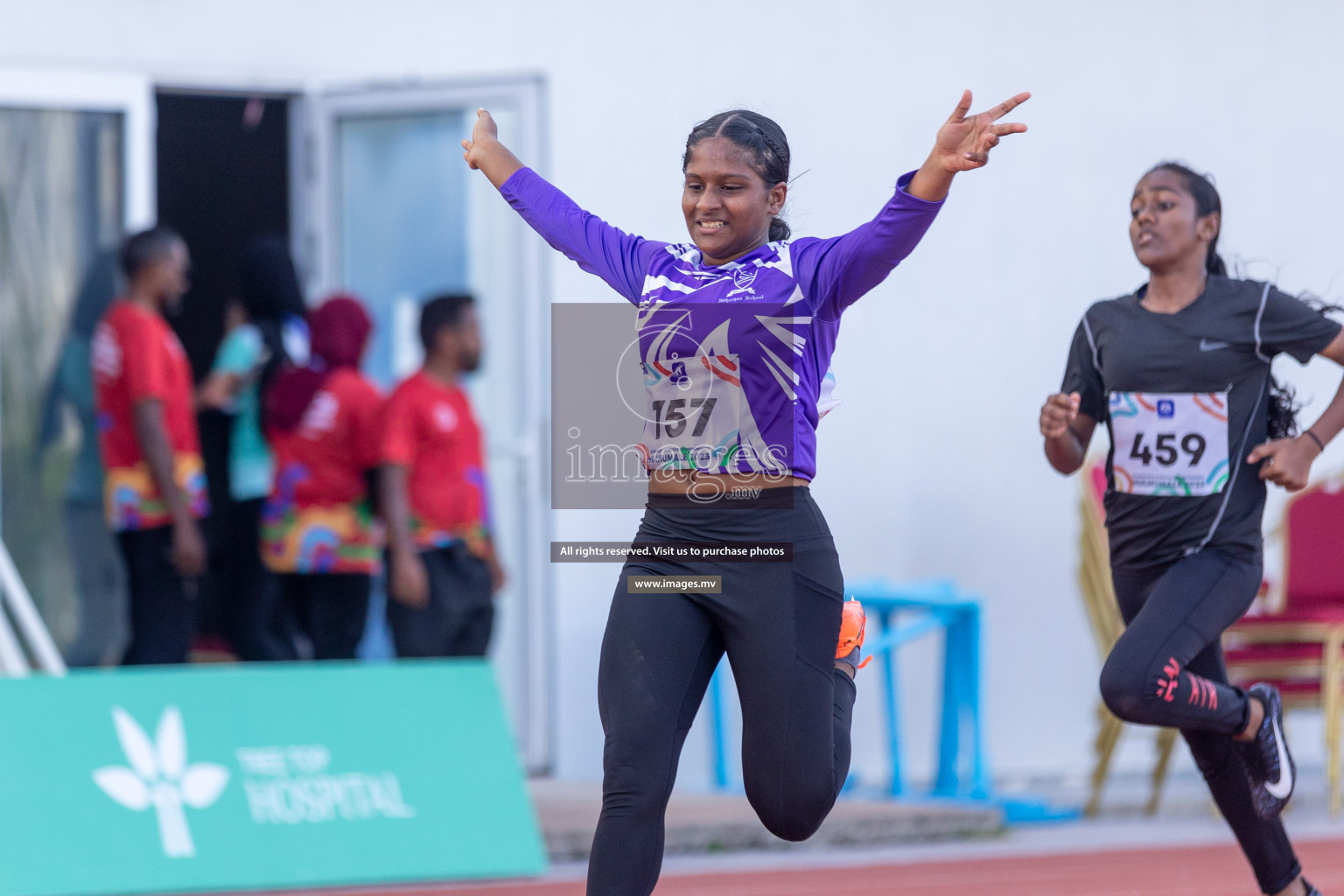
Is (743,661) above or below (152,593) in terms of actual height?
above

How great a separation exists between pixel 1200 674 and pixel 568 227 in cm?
211

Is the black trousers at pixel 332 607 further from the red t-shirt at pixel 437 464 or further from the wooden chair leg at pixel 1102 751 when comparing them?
the wooden chair leg at pixel 1102 751

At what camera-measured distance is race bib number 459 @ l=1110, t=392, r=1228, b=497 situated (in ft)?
14.1

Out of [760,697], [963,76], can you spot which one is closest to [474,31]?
[963,76]

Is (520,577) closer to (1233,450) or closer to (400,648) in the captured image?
(400,648)

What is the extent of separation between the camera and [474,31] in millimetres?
7438

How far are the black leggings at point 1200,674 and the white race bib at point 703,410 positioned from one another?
4.73ft

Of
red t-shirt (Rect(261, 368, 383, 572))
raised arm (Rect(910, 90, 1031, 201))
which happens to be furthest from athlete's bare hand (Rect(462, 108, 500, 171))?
red t-shirt (Rect(261, 368, 383, 572))

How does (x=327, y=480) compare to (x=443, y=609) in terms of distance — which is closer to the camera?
(x=443, y=609)

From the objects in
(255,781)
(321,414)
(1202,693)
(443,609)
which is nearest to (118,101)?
(321,414)

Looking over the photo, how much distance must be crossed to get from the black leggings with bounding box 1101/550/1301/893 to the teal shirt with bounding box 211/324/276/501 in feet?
11.8

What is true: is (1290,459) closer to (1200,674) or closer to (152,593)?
(1200,674)

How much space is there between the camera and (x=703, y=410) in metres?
Result: 3.24

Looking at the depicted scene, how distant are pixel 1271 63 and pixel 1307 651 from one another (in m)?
2.96
